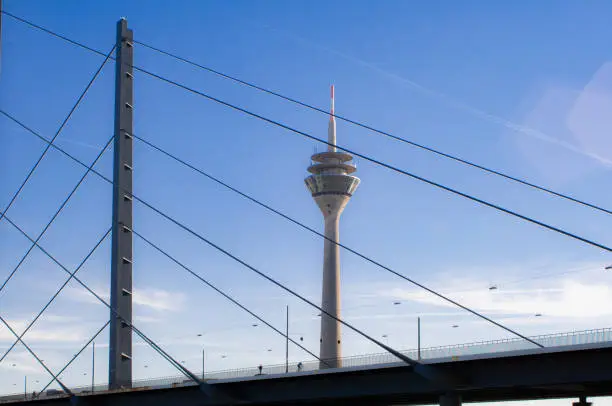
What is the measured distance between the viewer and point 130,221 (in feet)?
137

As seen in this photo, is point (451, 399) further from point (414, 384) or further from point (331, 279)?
point (331, 279)

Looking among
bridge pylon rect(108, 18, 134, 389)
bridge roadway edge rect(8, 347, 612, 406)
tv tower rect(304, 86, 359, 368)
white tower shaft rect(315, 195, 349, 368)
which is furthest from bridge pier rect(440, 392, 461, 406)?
tv tower rect(304, 86, 359, 368)

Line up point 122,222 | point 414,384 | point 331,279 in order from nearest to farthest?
1. point 414,384
2. point 122,222
3. point 331,279

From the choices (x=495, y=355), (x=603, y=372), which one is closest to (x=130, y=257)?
(x=495, y=355)

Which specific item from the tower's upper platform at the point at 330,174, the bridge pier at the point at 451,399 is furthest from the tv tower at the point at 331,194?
the bridge pier at the point at 451,399

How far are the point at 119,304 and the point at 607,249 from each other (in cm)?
2021

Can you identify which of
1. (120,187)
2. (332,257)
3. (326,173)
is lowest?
(120,187)

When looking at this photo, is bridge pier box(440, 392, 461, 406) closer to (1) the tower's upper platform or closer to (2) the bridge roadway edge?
(2) the bridge roadway edge

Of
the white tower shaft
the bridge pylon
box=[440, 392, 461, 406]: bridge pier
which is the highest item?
the white tower shaft

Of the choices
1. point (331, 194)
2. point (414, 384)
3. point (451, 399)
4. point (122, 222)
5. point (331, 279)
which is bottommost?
point (451, 399)

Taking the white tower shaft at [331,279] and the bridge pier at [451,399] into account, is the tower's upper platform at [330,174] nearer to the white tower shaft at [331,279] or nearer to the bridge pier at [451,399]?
the white tower shaft at [331,279]

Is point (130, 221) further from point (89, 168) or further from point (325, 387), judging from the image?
point (325, 387)

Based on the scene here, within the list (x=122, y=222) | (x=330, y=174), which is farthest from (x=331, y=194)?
(x=122, y=222)

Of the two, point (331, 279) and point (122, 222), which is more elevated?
point (331, 279)
